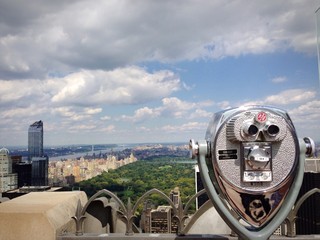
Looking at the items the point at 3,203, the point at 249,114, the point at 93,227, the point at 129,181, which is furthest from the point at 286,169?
the point at 129,181

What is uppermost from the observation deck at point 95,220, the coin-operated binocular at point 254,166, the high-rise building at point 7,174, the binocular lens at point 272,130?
the binocular lens at point 272,130

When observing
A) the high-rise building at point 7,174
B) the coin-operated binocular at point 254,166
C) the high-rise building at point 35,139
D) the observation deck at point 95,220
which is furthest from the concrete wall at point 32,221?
the high-rise building at point 35,139

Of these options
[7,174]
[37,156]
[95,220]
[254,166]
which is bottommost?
[7,174]

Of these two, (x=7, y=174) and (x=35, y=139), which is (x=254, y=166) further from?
(x=35, y=139)

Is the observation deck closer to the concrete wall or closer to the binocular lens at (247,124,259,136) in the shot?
the concrete wall

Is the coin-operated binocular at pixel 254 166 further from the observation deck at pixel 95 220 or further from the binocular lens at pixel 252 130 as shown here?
the observation deck at pixel 95 220

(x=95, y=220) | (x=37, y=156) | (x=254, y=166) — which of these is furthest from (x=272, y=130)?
(x=37, y=156)

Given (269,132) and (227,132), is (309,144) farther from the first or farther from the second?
(227,132)
